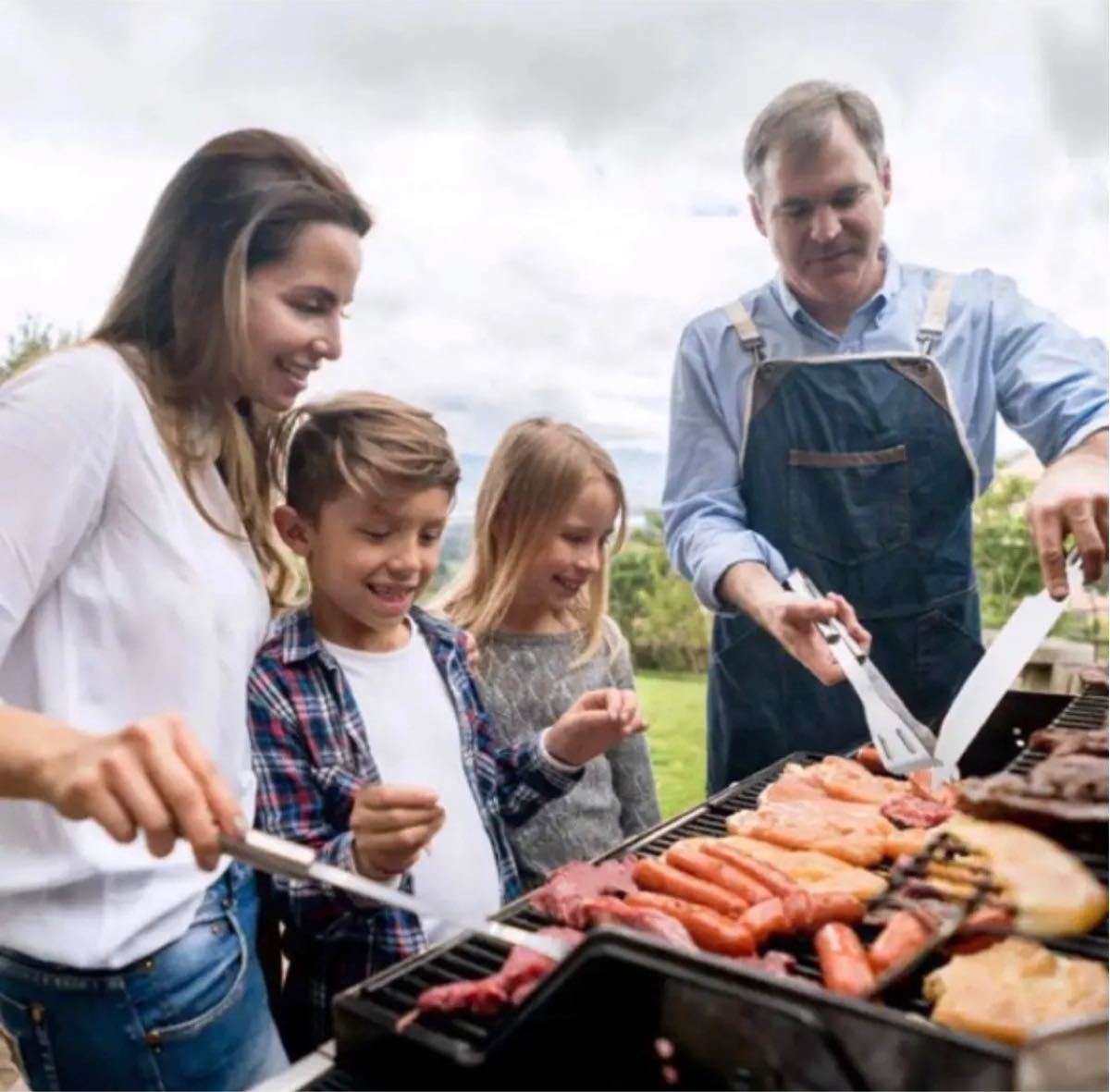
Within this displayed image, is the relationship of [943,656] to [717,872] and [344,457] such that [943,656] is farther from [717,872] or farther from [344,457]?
[344,457]

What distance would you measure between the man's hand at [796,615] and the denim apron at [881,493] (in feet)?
0.15

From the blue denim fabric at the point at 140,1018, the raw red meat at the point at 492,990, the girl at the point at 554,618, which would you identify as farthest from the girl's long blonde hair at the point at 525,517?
the raw red meat at the point at 492,990

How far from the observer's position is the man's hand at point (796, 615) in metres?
1.30

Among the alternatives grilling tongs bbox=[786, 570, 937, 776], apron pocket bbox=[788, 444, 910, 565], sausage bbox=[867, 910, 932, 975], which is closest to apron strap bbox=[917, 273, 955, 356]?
apron pocket bbox=[788, 444, 910, 565]

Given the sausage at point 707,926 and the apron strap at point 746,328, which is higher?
the apron strap at point 746,328

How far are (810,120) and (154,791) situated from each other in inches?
38.8

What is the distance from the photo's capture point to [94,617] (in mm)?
928

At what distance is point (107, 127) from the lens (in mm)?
1121

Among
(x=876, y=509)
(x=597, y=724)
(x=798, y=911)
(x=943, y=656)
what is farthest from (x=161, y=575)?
(x=943, y=656)

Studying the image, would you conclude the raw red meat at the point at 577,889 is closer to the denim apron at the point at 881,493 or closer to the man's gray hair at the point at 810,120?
the denim apron at the point at 881,493

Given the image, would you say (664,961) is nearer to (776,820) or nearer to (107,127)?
(776,820)

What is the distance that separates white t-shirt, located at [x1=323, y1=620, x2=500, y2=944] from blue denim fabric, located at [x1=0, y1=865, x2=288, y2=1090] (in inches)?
8.6

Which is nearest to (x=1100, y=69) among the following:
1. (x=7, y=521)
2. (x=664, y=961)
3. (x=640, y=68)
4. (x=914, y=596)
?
(x=640, y=68)

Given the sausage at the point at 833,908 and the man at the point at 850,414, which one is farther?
the man at the point at 850,414
